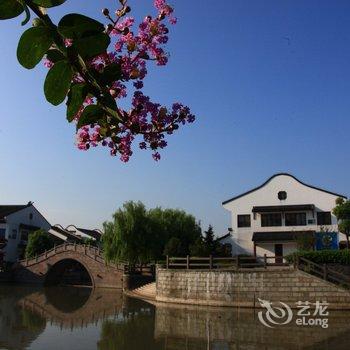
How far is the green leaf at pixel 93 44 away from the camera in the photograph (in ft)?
4.22

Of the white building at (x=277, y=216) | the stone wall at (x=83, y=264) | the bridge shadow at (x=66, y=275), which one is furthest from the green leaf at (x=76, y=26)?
the bridge shadow at (x=66, y=275)

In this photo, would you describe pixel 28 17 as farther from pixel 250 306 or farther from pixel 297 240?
pixel 297 240

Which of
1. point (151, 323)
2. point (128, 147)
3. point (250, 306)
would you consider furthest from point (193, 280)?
point (128, 147)

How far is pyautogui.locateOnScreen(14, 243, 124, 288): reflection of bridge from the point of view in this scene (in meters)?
35.9

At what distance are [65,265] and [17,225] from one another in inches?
310

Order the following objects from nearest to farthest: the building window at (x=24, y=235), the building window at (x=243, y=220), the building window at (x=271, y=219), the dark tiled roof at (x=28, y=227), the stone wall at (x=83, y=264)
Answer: the building window at (x=271, y=219) < the building window at (x=243, y=220) < the stone wall at (x=83, y=264) < the dark tiled roof at (x=28, y=227) < the building window at (x=24, y=235)

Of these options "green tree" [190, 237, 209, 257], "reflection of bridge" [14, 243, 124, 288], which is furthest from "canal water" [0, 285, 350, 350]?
"reflection of bridge" [14, 243, 124, 288]

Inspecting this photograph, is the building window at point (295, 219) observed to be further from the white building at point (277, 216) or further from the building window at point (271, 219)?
the building window at point (271, 219)

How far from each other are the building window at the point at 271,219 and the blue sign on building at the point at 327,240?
272cm

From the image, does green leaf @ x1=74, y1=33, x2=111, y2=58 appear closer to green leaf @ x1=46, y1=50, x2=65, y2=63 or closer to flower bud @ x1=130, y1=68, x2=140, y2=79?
green leaf @ x1=46, y1=50, x2=65, y2=63

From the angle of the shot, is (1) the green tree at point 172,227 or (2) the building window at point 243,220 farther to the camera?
(1) the green tree at point 172,227

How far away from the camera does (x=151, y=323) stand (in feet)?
58.9

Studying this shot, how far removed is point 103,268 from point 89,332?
20.4 metres

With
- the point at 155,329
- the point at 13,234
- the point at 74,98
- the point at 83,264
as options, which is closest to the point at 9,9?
the point at 74,98
